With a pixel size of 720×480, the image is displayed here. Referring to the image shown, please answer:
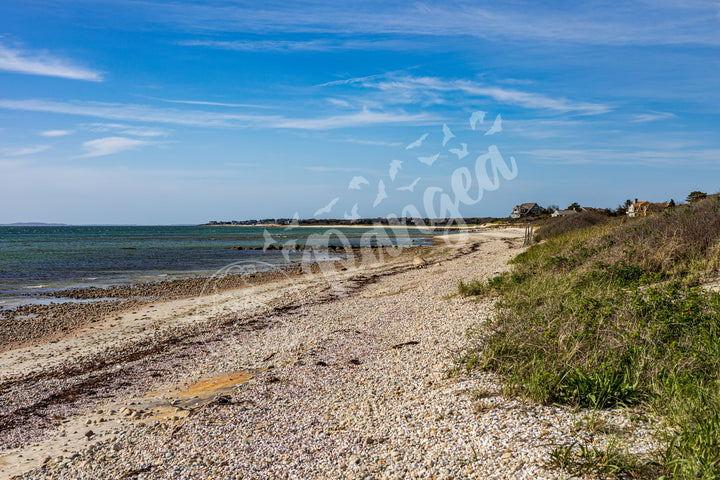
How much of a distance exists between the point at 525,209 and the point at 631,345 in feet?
357

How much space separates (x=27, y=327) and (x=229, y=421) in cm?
1146

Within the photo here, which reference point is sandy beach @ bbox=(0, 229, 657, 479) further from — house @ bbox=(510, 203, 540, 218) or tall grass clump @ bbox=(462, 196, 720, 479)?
house @ bbox=(510, 203, 540, 218)

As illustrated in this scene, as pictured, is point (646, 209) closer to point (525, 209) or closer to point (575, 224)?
point (575, 224)

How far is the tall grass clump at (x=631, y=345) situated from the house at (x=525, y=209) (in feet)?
330

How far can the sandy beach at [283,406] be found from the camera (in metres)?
4.45

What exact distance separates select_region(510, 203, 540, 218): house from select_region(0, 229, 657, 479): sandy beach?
100205 mm

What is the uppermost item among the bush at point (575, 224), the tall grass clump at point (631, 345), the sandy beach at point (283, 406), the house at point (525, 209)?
the house at point (525, 209)

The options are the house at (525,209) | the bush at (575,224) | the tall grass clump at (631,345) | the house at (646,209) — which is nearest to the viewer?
the tall grass clump at (631,345)

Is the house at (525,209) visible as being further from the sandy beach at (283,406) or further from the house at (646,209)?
the sandy beach at (283,406)

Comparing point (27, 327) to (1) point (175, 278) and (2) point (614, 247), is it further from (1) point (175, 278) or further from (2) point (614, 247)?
(2) point (614, 247)

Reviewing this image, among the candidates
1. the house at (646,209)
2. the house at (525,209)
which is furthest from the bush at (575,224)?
the house at (525,209)

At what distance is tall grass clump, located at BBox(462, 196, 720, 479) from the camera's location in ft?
13.2

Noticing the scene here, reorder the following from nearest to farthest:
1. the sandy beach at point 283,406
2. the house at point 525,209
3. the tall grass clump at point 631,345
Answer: the tall grass clump at point 631,345
the sandy beach at point 283,406
the house at point 525,209

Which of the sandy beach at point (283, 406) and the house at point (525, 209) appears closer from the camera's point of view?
the sandy beach at point (283, 406)
